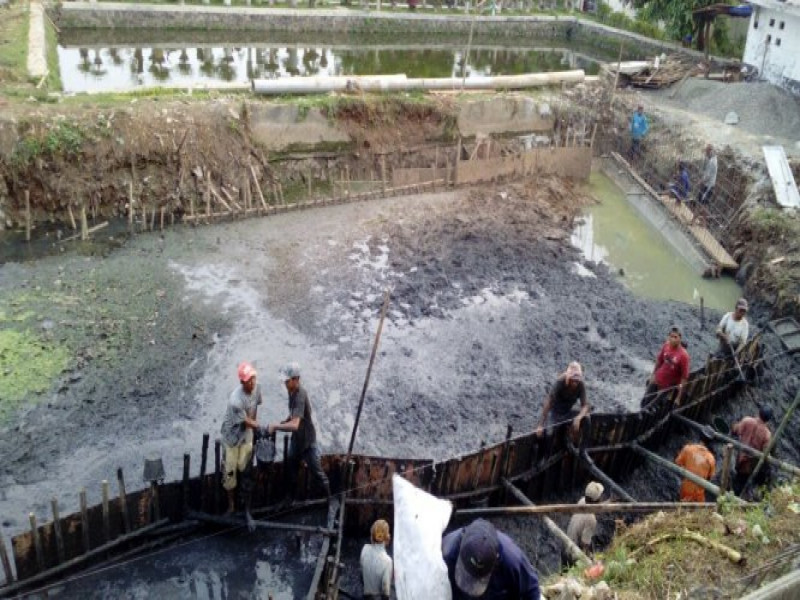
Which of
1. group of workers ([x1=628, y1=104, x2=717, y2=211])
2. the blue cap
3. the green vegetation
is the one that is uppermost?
the blue cap

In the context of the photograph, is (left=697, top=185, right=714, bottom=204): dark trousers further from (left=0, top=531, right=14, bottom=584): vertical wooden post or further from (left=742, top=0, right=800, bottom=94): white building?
(left=0, top=531, right=14, bottom=584): vertical wooden post

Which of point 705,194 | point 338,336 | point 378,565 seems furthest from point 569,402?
point 705,194

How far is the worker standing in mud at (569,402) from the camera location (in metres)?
9.55

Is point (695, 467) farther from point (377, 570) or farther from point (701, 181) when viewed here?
point (701, 181)

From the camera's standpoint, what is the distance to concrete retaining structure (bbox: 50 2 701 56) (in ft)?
107

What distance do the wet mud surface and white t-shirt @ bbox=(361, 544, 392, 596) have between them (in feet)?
8.97

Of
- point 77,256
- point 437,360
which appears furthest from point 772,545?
point 77,256

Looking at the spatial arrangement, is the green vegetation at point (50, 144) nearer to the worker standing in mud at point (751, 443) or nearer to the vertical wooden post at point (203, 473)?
the vertical wooden post at point (203, 473)

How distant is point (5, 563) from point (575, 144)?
1884 cm

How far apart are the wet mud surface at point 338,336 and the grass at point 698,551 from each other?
206cm

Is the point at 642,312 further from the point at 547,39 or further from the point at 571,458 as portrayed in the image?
the point at 547,39

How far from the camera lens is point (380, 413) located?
1168 cm

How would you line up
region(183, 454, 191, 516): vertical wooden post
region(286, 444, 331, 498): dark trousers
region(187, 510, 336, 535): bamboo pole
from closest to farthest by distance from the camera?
1. region(183, 454, 191, 516): vertical wooden post
2. region(187, 510, 336, 535): bamboo pole
3. region(286, 444, 331, 498): dark trousers

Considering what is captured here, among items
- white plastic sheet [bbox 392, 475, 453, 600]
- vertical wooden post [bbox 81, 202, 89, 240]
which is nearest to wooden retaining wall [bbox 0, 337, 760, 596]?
white plastic sheet [bbox 392, 475, 453, 600]
